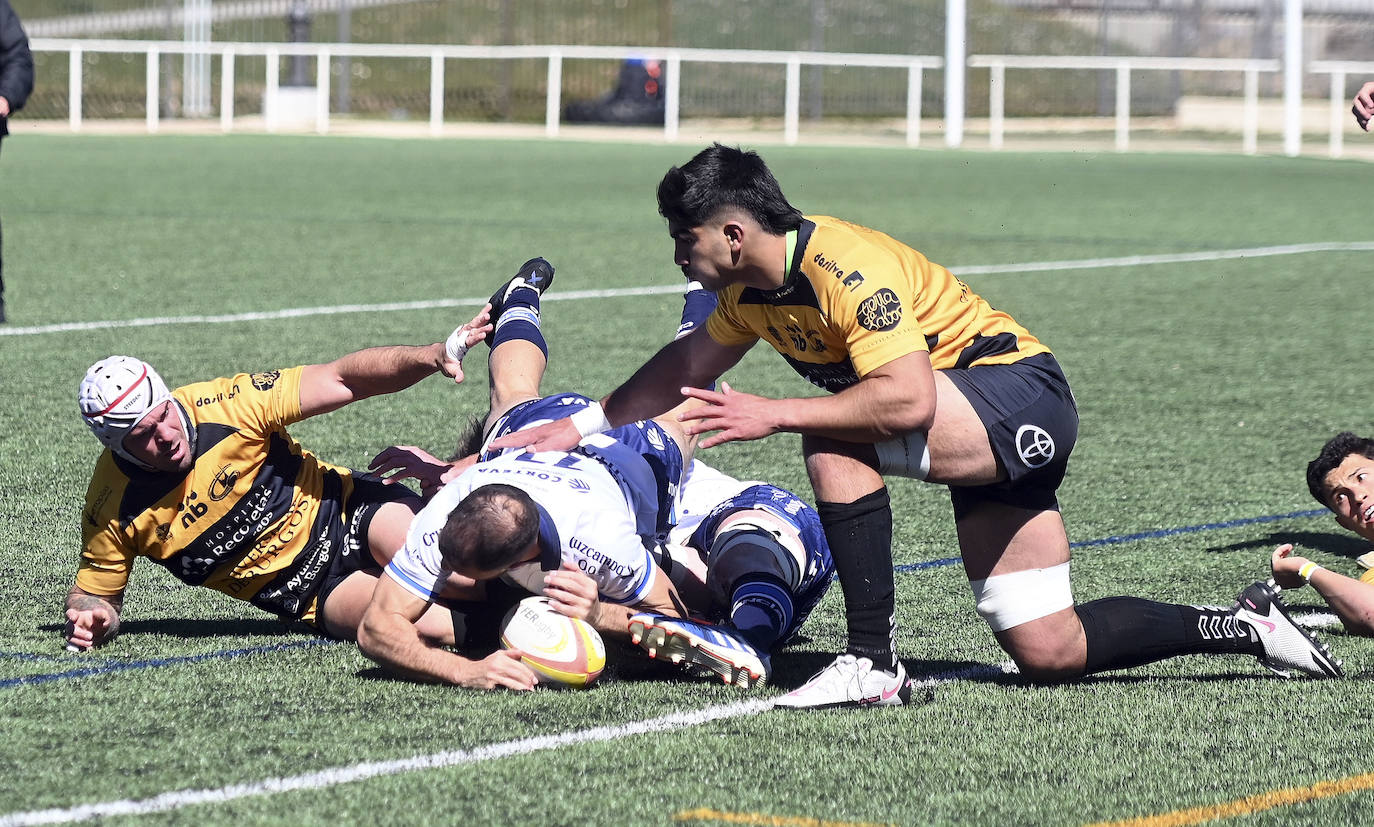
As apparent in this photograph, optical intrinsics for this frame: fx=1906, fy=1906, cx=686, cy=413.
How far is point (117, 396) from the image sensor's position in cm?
474

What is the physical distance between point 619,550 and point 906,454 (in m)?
0.86

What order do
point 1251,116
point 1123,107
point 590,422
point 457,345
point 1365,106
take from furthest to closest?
point 1123,107, point 1251,116, point 1365,106, point 457,345, point 590,422

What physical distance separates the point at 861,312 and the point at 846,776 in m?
1.08

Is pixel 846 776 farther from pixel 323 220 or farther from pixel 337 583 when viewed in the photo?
pixel 323 220

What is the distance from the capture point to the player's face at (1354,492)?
18.7 feet

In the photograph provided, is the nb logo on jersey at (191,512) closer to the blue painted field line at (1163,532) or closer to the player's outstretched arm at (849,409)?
the player's outstretched arm at (849,409)

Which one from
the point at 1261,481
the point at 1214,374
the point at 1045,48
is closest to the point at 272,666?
the point at 1261,481

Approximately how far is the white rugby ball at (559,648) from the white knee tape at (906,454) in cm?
84

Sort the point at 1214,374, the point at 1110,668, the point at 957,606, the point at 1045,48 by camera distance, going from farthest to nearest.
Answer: the point at 1045,48 < the point at 1214,374 < the point at 957,606 < the point at 1110,668

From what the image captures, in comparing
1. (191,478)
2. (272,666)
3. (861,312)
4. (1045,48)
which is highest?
(1045,48)

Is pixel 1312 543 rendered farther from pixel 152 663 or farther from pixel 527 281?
pixel 152 663

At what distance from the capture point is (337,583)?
5.26 m

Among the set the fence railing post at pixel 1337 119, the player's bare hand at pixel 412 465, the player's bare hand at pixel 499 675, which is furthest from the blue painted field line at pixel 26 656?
the fence railing post at pixel 1337 119

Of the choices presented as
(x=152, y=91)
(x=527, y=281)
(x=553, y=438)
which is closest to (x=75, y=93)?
(x=152, y=91)
